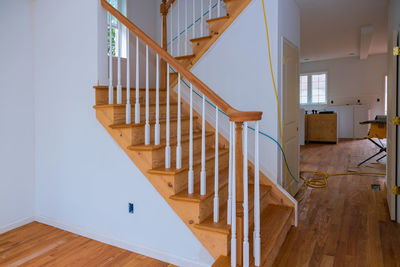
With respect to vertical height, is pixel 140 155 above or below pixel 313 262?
above

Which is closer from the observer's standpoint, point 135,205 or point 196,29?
point 135,205

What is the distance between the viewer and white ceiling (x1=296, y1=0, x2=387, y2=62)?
162 inches

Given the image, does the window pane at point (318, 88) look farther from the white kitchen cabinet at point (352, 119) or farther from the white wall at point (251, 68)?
the white wall at point (251, 68)

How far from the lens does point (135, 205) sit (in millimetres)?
2512

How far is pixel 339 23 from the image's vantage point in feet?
16.8

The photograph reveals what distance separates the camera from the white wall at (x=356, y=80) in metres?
9.11

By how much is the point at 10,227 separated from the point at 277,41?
3.38m

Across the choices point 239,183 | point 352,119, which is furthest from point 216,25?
point 352,119

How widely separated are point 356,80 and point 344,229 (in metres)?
7.97

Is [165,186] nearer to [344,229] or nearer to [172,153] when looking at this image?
[172,153]

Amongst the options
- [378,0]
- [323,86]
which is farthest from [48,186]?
[323,86]

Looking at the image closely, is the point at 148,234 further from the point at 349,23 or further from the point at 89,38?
the point at 349,23

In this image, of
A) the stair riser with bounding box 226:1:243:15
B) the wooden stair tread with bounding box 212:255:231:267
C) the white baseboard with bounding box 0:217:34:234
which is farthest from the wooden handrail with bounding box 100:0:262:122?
the white baseboard with bounding box 0:217:34:234

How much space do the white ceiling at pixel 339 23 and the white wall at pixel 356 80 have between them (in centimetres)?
142
